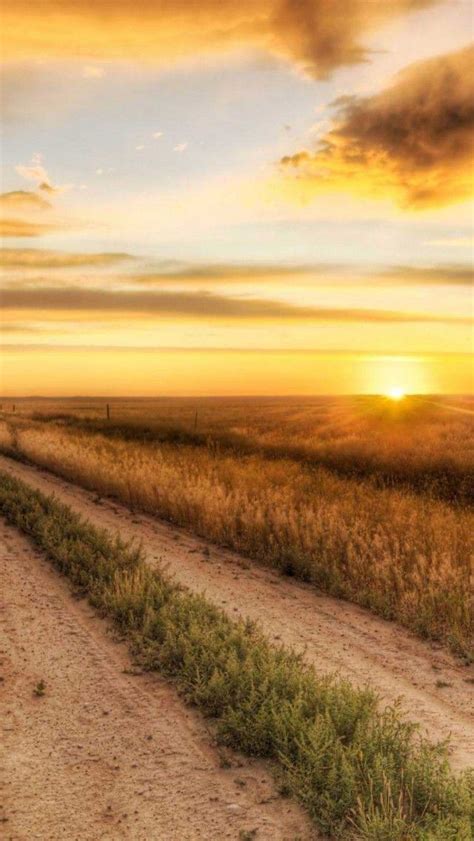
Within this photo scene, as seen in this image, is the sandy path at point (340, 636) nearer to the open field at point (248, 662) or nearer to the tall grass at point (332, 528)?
the open field at point (248, 662)

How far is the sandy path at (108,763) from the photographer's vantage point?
4.87m

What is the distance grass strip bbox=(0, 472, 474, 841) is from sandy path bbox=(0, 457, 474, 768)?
0.46 meters

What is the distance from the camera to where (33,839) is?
15.5ft

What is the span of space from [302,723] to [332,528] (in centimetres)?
674

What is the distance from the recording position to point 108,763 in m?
5.71

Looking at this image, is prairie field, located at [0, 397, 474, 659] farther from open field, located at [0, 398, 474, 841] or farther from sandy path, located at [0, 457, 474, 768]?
sandy path, located at [0, 457, 474, 768]

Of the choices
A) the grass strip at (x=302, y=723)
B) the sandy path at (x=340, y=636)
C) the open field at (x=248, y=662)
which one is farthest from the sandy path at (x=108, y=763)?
the sandy path at (x=340, y=636)

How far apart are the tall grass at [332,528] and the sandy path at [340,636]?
33 cm

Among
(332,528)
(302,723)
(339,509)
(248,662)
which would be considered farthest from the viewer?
(339,509)

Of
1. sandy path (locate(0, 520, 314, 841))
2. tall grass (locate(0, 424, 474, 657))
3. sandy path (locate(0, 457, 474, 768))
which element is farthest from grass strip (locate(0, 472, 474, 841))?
tall grass (locate(0, 424, 474, 657))

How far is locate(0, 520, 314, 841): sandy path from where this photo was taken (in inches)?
192

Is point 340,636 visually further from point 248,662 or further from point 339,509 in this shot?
point 339,509

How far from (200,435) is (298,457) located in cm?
1169

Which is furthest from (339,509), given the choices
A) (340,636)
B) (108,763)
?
(108,763)
